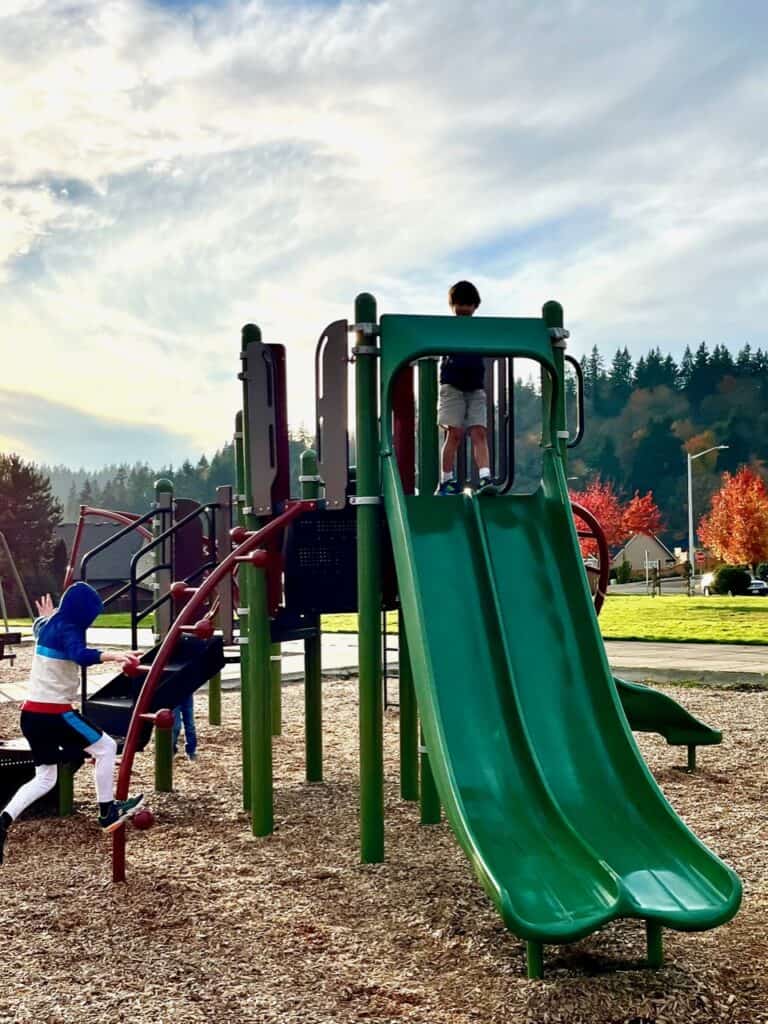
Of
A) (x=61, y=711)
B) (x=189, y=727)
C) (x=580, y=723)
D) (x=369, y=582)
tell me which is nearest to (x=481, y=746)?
(x=580, y=723)

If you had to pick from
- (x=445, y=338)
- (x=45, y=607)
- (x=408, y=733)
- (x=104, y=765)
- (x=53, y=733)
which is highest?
(x=445, y=338)

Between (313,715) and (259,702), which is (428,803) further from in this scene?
(313,715)

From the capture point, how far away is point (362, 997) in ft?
13.3

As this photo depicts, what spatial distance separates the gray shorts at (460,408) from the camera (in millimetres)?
7305

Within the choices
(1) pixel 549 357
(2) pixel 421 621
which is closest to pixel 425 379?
(1) pixel 549 357

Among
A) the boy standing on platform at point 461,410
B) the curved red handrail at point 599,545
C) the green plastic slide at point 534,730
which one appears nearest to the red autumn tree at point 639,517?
the curved red handrail at point 599,545

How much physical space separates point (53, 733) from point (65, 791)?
157 cm

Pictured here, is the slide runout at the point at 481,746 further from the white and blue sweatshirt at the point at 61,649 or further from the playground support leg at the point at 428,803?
the white and blue sweatshirt at the point at 61,649

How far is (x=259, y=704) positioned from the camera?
6.70 m

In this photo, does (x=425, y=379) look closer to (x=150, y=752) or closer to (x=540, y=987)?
(x=540, y=987)

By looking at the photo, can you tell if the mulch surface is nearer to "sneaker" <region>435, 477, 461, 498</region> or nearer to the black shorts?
the black shorts

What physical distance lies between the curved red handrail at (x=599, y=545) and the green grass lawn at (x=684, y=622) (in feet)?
35.4

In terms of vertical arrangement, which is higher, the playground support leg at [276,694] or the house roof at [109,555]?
the house roof at [109,555]

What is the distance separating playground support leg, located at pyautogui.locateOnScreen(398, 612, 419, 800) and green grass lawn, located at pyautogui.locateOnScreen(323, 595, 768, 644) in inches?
512
